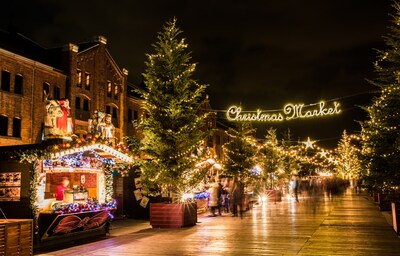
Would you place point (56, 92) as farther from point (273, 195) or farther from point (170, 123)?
point (273, 195)

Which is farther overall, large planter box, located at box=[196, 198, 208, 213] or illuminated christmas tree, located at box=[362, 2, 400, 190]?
large planter box, located at box=[196, 198, 208, 213]

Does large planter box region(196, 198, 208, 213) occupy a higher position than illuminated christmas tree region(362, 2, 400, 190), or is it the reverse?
illuminated christmas tree region(362, 2, 400, 190)

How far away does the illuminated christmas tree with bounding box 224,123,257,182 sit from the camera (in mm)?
36406

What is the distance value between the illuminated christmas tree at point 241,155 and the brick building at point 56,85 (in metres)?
9.40

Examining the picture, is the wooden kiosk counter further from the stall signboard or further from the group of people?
the group of people

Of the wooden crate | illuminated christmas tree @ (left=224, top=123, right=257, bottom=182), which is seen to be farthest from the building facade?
the wooden crate

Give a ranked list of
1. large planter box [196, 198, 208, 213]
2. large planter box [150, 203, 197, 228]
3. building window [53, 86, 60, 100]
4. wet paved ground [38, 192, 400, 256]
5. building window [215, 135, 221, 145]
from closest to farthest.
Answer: wet paved ground [38, 192, 400, 256]
large planter box [150, 203, 197, 228]
large planter box [196, 198, 208, 213]
building window [53, 86, 60, 100]
building window [215, 135, 221, 145]

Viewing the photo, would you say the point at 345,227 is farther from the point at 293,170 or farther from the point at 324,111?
the point at 293,170

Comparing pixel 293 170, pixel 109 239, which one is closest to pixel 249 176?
pixel 293 170

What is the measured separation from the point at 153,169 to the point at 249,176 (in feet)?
67.4

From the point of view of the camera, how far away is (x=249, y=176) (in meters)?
36.8

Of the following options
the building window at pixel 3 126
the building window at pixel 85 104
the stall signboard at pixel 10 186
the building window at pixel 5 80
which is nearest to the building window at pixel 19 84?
the building window at pixel 5 80

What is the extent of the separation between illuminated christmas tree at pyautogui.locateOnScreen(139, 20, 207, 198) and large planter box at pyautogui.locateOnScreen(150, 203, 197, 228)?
3.45ft

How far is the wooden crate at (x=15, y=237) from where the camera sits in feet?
30.6
